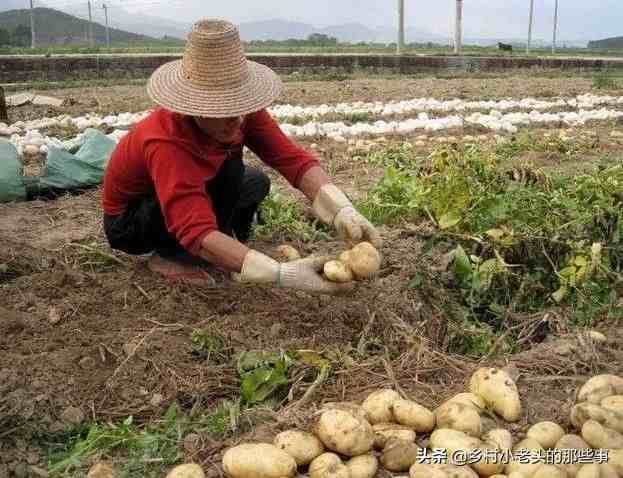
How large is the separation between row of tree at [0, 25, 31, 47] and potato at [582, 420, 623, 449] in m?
25.5

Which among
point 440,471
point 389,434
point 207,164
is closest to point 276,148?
point 207,164

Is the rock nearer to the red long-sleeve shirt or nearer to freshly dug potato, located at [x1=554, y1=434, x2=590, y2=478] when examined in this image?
the red long-sleeve shirt

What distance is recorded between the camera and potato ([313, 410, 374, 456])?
1919 millimetres

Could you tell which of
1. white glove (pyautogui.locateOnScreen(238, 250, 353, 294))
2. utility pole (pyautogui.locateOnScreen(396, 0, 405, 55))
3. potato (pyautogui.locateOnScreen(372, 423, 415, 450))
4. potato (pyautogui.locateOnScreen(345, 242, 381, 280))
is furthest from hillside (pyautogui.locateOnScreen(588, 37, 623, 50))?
potato (pyautogui.locateOnScreen(372, 423, 415, 450))

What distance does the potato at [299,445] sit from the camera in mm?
1919

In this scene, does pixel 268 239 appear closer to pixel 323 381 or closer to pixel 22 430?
pixel 323 381

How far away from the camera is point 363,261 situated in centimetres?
270

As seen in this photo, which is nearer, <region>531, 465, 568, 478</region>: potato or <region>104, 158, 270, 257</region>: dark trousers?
<region>531, 465, 568, 478</region>: potato

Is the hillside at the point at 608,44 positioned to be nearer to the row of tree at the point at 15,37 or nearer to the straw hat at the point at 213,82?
the row of tree at the point at 15,37

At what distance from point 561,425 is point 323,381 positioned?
76 cm

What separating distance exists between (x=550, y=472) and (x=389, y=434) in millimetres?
444

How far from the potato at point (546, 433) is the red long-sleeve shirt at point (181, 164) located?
134 cm

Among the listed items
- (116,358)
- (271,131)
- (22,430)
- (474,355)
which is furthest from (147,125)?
(474,355)

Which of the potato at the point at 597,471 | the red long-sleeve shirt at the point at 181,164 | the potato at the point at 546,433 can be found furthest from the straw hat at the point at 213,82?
the potato at the point at 597,471
